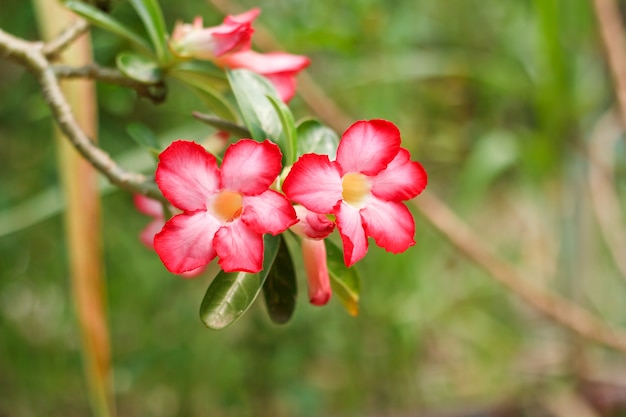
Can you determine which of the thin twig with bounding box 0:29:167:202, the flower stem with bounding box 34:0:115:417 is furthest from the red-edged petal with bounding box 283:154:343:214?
the flower stem with bounding box 34:0:115:417

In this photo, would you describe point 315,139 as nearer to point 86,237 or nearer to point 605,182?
point 86,237

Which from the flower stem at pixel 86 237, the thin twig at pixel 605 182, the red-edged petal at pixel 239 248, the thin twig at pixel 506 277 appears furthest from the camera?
the thin twig at pixel 605 182

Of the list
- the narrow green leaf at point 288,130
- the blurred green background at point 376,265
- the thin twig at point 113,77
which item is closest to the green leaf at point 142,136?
the thin twig at point 113,77

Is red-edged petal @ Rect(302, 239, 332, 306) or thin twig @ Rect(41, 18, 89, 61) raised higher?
thin twig @ Rect(41, 18, 89, 61)

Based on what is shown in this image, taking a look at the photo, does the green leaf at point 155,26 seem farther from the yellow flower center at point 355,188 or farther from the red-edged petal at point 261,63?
the yellow flower center at point 355,188

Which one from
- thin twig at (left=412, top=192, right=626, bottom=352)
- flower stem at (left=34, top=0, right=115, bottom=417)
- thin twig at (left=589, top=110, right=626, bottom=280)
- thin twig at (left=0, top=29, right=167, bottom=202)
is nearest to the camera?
thin twig at (left=0, top=29, right=167, bottom=202)

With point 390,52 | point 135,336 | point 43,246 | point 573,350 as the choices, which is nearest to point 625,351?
point 573,350

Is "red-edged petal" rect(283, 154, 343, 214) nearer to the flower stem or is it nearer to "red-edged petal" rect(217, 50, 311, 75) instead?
"red-edged petal" rect(217, 50, 311, 75)
